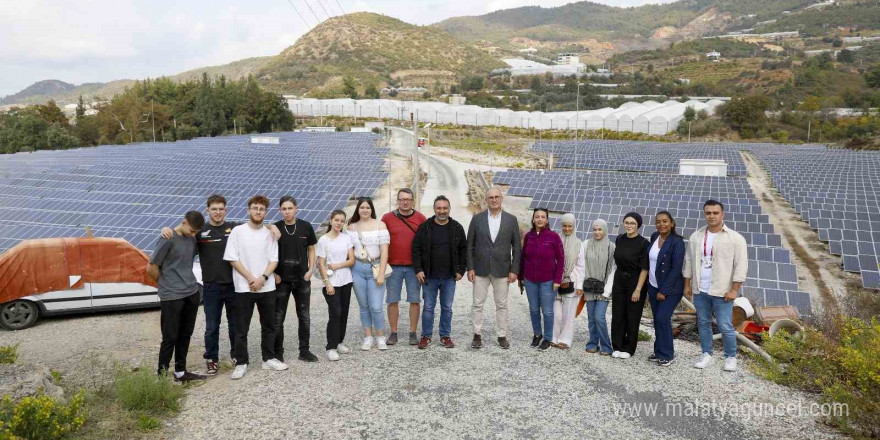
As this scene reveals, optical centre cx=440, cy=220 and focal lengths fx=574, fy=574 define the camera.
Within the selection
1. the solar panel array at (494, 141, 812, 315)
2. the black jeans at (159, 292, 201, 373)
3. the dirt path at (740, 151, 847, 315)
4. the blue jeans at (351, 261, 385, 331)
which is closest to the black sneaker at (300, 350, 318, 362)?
the blue jeans at (351, 261, 385, 331)

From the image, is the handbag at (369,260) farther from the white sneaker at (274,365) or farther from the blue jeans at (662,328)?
the blue jeans at (662,328)

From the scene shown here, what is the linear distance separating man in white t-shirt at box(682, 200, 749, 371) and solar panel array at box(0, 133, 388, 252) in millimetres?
12171

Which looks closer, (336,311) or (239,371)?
(239,371)

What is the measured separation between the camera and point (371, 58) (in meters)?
137

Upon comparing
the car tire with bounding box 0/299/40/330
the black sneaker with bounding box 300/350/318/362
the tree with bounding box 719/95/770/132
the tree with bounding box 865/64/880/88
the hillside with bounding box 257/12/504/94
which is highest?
the hillside with bounding box 257/12/504/94

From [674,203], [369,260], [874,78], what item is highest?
[874,78]

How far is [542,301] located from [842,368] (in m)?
2.82

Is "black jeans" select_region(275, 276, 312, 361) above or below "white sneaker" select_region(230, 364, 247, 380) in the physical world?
above

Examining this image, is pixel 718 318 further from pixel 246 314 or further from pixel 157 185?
pixel 157 185

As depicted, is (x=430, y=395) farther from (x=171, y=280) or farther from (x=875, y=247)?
(x=875, y=247)

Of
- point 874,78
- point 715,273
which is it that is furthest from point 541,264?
point 874,78

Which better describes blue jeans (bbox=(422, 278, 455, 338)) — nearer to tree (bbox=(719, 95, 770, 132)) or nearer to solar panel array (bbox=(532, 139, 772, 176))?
solar panel array (bbox=(532, 139, 772, 176))

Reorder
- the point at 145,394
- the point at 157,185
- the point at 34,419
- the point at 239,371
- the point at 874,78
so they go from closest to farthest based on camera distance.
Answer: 1. the point at 34,419
2. the point at 145,394
3. the point at 239,371
4. the point at 157,185
5. the point at 874,78

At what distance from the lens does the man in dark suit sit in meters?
6.39
